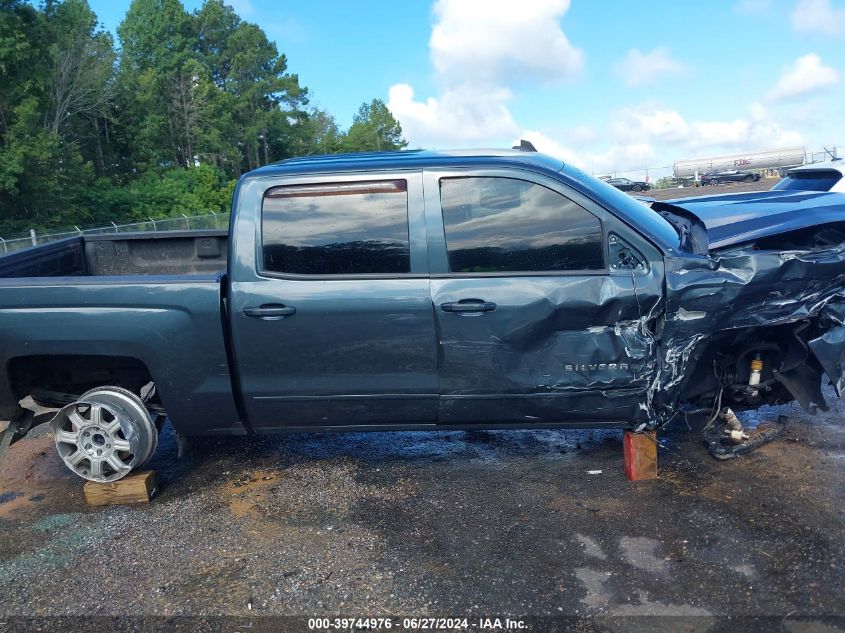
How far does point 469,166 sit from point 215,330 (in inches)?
62.6

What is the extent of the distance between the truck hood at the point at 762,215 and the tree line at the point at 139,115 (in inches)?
1267

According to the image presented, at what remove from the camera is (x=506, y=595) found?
281 cm

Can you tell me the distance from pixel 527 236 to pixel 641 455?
1.42 meters

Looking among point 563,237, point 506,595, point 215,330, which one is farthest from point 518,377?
point 215,330

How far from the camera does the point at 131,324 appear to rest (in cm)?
350

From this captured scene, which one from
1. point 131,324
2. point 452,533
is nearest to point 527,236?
point 452,533

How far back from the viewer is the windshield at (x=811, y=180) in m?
5.37

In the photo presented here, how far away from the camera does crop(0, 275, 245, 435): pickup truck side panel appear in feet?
11.4

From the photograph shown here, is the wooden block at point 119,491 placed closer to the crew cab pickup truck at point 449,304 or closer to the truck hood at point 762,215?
the crew cab pickup truck at point 449,304

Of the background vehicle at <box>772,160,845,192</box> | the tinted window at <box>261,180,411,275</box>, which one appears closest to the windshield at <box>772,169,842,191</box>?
the background vehicle at <box>772,160,845,192</box>

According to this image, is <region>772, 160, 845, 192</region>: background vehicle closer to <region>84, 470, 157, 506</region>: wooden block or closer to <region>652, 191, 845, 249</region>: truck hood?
<region>652, 191, 845, 249</region>: truck hood

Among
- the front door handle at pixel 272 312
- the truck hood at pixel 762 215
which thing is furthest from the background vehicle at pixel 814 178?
the front door handle at pixel 272 312

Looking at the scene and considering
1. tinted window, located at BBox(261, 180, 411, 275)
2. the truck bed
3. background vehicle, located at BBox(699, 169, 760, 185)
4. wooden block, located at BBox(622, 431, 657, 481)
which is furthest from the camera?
background vehicle, located at BBox(699, 169, 760, 185)

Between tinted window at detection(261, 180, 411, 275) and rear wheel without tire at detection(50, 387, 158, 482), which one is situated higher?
tinted window at detection(261, 180, 411, 275)
